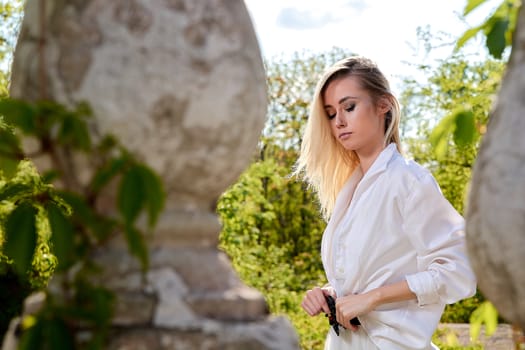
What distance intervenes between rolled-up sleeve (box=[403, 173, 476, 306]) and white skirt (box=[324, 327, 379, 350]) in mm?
298

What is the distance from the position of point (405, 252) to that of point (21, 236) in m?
1.76

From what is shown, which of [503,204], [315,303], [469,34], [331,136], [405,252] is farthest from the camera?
[331,136]

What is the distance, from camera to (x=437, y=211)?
9.47 ft

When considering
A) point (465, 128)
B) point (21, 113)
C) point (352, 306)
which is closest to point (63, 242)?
point (21, 113)

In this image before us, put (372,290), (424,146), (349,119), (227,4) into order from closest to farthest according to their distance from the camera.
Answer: (227,4) < (372,290) < (349,119) < (424,146)

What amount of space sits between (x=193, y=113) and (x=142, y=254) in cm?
40

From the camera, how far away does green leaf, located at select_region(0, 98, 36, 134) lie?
1.49 meters

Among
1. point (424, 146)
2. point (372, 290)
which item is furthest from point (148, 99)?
point (424, 146)

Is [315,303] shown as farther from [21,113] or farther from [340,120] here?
[21,113]

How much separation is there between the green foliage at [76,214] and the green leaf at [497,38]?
1106 millimetres

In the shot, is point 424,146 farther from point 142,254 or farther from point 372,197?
point 142,254

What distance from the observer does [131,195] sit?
141 centimetres

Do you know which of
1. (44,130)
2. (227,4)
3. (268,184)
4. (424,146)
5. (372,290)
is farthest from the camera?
(268,184)

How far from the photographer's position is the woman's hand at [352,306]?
9.26ft
